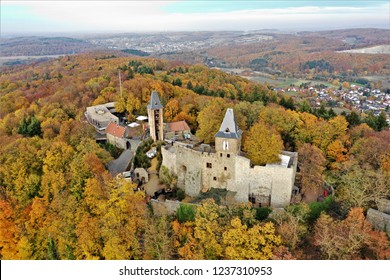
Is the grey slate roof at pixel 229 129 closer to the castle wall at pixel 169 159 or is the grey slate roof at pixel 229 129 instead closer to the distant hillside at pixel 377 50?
the castle wall at pixel 169 159

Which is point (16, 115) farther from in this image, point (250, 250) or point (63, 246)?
point (250, 250)

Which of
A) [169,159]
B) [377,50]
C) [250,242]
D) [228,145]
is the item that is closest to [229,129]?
[228,145]

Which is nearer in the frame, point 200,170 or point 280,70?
point 200,170

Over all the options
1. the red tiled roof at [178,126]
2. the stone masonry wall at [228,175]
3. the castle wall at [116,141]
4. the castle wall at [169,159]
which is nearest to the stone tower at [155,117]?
the red tiled roof at [178,126]

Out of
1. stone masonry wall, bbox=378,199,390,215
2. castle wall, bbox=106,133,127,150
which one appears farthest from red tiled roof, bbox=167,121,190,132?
stone masonry wall, bbox=378,199,390,215

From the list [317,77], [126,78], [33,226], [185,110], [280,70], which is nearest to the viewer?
[33,226]

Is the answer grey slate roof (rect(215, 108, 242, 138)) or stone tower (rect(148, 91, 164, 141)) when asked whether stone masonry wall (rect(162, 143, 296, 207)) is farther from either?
stone tower (rect(148, 91, 164, 141))

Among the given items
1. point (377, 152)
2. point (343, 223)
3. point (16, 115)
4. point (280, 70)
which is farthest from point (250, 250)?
point (280, 70)

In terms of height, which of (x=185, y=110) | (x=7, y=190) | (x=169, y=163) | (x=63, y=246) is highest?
(x=185, y=110)
